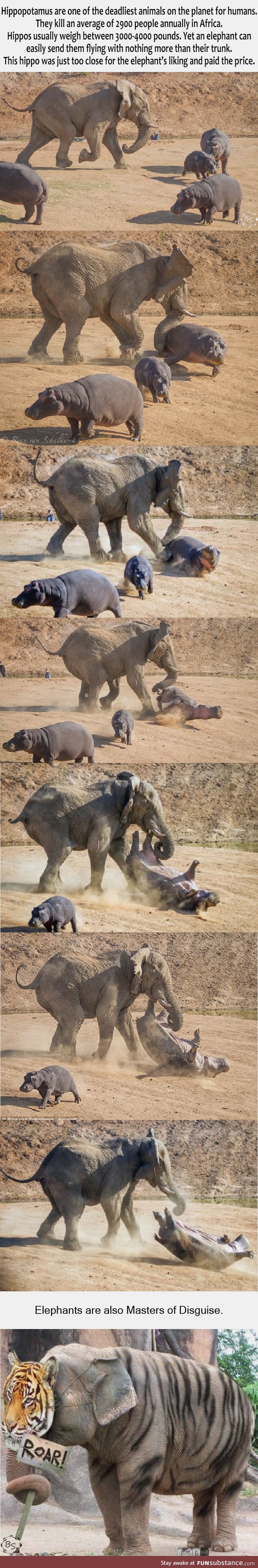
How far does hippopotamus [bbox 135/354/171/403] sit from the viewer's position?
88.4 ft

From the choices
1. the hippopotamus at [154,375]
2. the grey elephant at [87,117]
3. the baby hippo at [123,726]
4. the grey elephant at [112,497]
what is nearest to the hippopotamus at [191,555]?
the grey elephant at [112,497]

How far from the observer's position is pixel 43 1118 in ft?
73.3

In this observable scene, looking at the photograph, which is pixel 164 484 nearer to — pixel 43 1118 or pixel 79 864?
pixel 79 864

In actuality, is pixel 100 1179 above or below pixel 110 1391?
above

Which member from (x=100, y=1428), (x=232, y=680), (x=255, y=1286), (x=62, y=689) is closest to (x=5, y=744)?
(x=62, y=689)

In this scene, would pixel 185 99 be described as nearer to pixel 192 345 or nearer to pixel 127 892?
pixel 192 345

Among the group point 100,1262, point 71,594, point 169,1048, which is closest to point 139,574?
point 71,594

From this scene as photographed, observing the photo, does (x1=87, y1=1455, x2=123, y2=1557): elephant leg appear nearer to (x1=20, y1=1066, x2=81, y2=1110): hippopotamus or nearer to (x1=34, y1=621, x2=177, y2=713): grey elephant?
(x1=20, y1=1066, x2=81, y2=1110): hippopotamus

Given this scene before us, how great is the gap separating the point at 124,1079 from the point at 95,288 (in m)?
9.01

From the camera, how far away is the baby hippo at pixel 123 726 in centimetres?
2423

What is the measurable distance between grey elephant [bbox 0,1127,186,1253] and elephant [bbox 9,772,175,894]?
3.22 m

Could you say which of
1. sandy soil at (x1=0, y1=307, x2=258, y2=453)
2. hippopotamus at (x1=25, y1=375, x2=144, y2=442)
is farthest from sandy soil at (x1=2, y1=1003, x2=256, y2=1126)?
sandy soil at (x1=0, y1=307, x2=258, y2=453)

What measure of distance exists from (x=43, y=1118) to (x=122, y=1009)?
1.39m

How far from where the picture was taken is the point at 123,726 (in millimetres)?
24250
